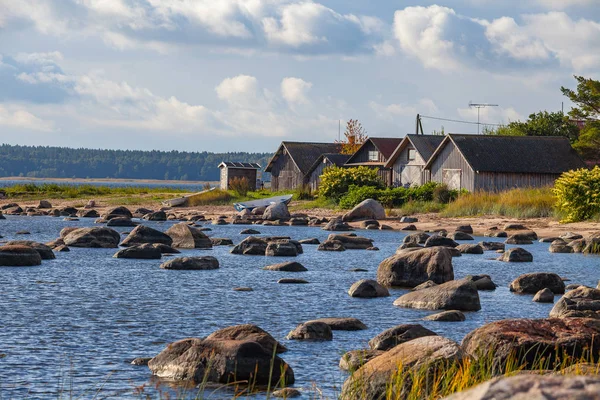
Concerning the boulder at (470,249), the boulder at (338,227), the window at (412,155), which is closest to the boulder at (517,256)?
the boulder at (470,249)

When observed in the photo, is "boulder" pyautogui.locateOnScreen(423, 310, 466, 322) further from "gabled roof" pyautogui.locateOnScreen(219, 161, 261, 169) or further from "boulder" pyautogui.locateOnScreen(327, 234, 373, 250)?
"gabled roof" pyautogui.locateOnScreen(219, 161, 261, 169)

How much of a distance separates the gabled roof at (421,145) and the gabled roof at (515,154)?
119 inches

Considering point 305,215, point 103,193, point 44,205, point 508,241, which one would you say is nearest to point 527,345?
point 508,241

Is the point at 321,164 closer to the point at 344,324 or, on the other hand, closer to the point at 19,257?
the point at 19,257

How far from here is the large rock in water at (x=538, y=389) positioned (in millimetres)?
3227

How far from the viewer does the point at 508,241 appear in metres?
34.6

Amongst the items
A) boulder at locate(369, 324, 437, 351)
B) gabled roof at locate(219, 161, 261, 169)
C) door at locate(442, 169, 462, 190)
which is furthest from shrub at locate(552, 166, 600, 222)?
gabled roof at locate(219, 161, 261, 169)

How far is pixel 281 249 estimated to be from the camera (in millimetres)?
29359

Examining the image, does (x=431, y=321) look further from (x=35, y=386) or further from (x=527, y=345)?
(x=35, y=386)

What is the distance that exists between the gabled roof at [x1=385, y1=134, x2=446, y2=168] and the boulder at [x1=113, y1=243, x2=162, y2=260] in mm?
35128

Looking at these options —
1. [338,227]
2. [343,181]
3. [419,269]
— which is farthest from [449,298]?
[343,181]

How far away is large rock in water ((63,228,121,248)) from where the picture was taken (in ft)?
101

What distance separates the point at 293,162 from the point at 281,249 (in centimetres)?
4632

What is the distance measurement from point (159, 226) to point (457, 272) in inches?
880
